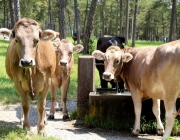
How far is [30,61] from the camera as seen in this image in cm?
486

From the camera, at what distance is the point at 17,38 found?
516 cm

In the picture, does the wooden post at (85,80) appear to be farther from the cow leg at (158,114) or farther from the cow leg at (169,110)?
the cow leg at (169,110)

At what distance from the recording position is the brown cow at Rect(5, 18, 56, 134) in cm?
510

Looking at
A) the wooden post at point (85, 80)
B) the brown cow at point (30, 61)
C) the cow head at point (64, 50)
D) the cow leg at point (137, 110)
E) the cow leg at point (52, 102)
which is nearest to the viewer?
the brown cow at point (30, 61)

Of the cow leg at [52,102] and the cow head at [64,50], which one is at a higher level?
the cow head at [64,50]

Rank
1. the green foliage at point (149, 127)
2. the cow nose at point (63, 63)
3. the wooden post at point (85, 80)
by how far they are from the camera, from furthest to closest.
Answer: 1. the wooden post at point (85, 80)
2. the cow nose at point (63, 63)
3. the green foliage at point (149, 127)

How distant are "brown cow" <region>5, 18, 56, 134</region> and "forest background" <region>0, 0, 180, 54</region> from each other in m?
9.05

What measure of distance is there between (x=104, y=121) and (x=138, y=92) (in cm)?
103

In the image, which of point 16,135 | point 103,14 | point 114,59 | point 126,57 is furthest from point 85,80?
point 103,14

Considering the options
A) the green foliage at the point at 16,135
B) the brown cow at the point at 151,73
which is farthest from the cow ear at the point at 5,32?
the brown cow at the point at 151,73

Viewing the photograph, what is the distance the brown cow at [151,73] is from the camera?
5.53 m

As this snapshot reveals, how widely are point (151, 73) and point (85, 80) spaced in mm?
1905

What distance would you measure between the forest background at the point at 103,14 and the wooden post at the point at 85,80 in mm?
8181

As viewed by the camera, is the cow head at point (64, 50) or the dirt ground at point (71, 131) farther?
the cow head at point (64, 50)
